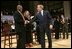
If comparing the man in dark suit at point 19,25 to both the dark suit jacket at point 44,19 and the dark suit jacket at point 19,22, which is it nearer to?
the dark suit jacket at point 19,22

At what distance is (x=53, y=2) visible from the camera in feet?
33.0

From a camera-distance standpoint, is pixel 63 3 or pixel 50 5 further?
pixel 63 3

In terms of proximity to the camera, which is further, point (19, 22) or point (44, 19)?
Answer: point (19, 22)


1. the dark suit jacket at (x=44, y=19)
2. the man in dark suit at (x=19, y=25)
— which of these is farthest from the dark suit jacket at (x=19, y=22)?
the dark suit jacket at (x=44, y=19)

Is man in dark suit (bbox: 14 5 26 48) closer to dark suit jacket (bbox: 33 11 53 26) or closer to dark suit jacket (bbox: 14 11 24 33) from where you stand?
dark suit jacket (bbox: 14 11 24 33)

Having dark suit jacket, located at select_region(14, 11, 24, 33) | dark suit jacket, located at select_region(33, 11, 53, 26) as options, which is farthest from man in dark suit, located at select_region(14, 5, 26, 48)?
dark suit jacket, located at select_region(33, 11, 53, 26)

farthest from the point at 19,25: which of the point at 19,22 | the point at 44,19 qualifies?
the point at 44,19

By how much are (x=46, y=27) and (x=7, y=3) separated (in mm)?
4124

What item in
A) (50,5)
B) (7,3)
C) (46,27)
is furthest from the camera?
(50,5)

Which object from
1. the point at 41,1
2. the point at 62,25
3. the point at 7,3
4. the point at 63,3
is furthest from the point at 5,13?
the point at 63,3

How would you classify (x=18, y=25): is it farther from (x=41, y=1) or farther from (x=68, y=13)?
(x=68, y=13)

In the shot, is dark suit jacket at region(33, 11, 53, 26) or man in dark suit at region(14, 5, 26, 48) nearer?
dark suit jacket at region(33, 11, 53, 26)

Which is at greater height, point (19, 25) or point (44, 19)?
point (44, 19)

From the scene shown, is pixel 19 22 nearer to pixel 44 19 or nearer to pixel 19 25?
pixel 19 25
